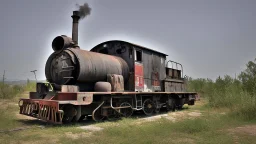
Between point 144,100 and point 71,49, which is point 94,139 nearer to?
point 71,49

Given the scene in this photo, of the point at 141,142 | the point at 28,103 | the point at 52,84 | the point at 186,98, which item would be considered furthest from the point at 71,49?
the point at 186,98

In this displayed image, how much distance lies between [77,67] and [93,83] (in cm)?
127

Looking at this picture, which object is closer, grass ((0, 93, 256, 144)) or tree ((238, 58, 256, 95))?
grass ((0, 93, 256, 144))

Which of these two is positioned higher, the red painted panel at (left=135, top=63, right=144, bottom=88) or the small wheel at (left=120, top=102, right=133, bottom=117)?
the red painted panel at (left=135, top=63, right=144, bottom=88)

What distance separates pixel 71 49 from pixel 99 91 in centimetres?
199

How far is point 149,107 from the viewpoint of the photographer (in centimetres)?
1199

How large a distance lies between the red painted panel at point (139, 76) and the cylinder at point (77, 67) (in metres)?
1.38

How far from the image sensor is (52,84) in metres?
9.02

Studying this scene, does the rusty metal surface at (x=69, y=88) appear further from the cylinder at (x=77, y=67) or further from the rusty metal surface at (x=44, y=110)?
the rusty metal surface at (x=44, y=110)

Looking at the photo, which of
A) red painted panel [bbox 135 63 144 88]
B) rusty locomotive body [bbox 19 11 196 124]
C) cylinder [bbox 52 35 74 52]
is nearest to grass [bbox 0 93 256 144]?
rusty locomotive body [bbox 19 11 196 124]

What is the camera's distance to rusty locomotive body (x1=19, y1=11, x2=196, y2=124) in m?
8.11

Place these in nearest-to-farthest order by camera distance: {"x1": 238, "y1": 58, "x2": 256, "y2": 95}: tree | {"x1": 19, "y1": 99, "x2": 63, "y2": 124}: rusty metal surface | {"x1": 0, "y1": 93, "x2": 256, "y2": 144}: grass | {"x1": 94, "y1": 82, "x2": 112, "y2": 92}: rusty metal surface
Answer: {"x1": 0, "y1": 93, "x2": 256, "y2": 144}: grass, {"x1": 19, "y1": 99, "x2": 63, "y2": 124}: rusty metal surface, {"x1": 94, "y1": 82, "x2": 112, "y2": 92}: rusty metal surface, {"x1": 238, "y1": 58, "x2": 256, "y2": 95}: tree

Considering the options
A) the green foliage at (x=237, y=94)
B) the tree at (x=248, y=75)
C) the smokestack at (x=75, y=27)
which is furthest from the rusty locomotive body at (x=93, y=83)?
the tree at (x=248, y=75)

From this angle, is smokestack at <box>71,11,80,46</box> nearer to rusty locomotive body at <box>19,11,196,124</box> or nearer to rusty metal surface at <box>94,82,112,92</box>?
rusty locomotive body at <box>19,11,196,124</box>
